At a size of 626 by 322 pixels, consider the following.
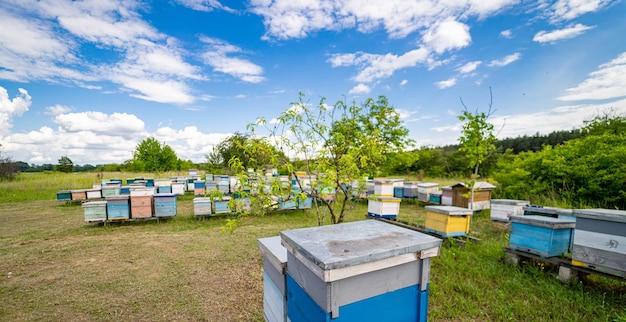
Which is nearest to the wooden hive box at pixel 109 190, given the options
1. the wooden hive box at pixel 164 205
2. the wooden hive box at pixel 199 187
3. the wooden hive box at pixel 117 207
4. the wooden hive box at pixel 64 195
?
the wooden hive box at pixel 64 195

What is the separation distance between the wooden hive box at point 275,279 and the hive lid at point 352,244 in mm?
271

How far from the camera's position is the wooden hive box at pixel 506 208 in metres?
6.02

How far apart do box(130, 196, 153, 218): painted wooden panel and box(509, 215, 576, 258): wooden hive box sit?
8.53 meters

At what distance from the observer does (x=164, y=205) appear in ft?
24.6

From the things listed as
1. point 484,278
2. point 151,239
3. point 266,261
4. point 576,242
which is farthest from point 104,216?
point 576,242

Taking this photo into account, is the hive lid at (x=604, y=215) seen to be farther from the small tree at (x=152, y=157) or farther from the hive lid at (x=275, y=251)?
the small tree at (x=152, y=157)

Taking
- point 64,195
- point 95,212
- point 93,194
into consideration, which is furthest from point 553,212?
point 64,195

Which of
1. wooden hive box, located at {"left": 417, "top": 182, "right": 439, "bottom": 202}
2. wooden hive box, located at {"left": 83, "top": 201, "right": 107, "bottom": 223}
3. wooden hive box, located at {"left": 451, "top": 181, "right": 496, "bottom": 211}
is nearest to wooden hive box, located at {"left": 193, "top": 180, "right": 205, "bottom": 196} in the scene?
wooden hive box, located at {"left": 83, "top": 201, "right": 107, "bottom": 223}

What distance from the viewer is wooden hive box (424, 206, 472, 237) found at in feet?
15.7

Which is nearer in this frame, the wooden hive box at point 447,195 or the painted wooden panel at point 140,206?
the painted wooden panel at point 140,206

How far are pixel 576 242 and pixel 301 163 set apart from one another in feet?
12.0

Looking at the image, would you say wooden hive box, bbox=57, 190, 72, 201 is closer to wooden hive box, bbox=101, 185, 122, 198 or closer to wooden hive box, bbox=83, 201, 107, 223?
wooden hive box, bbox=101, 185, 122, 198

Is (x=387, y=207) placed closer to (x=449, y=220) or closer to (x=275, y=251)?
(x=449, y=220)

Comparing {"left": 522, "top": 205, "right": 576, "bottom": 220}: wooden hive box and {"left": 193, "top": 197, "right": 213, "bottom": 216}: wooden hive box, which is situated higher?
{"left": 522, "top": 205, "right": 576, "bottom": 220}: wooden hive box
